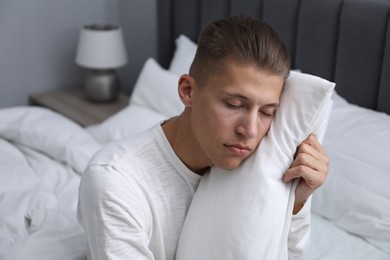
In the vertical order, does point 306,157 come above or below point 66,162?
above

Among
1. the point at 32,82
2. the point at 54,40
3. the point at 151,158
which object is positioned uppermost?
the point at 151,158

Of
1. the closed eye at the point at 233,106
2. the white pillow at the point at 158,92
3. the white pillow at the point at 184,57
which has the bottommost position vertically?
the white pillow at the point at 158,92

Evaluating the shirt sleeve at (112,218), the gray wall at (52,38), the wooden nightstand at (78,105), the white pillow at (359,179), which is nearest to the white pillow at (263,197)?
the shirt sleeve at (112,218)

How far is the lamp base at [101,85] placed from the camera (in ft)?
9.69

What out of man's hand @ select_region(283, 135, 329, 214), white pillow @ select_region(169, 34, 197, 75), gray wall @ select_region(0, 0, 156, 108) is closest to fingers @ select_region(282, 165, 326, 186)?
man's hand @ select_region(283, 135, 329, 214)

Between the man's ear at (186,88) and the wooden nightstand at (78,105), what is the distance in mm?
1717

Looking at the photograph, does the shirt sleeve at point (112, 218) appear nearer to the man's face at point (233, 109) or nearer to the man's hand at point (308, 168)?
the man's face at point (233, 109)

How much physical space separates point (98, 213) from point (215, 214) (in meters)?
0.23

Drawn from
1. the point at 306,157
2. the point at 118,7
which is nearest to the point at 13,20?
the point at 118,7

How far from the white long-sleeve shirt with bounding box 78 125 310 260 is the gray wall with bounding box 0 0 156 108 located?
207 centimetres

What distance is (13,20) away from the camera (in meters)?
2.96

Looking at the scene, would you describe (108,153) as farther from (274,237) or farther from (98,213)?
(274,237)

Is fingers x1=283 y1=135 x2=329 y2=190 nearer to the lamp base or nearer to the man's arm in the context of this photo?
the man's arm

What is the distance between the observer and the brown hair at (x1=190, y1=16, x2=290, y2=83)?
986 millimetres
